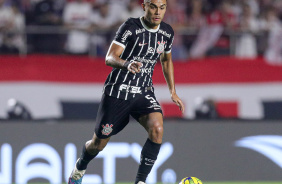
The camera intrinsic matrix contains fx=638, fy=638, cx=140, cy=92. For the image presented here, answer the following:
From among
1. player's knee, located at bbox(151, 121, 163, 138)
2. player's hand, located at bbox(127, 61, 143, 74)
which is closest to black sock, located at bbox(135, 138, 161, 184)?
player's knee, located at bbox(151, 121, 163, 138)

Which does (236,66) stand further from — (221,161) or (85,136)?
(85,136)

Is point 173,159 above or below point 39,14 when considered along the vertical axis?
below

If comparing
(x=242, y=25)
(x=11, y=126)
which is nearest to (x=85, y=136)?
(x=11, y=126)

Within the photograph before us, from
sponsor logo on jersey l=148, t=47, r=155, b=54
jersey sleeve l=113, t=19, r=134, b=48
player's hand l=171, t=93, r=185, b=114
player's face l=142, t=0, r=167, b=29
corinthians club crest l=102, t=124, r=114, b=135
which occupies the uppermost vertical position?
player's face l=142, t=0, r=167, b=29

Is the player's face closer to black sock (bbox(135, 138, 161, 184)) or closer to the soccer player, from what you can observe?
the soccer player

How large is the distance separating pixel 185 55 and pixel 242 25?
4.85 feet

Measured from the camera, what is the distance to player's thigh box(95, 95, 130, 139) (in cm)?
721

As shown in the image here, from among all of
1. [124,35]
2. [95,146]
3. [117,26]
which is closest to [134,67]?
[124,35]

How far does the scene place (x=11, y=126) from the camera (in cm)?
932

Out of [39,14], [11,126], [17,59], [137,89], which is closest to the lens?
[137,89]

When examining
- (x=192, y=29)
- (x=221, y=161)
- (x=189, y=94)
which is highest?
(x=192, y=29)

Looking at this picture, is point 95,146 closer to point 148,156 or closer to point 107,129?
point 107,129

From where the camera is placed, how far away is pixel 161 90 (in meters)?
11.3

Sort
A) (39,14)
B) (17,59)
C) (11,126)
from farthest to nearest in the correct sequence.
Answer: (39,14) < (17,59) < (11,126)
